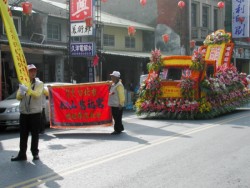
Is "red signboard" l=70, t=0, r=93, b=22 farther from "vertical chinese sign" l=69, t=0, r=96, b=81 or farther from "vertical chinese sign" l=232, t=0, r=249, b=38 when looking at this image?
"vertical chinese sign" l=232, t=0, r=249, b=38

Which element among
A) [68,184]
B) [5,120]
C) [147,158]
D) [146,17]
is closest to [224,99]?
[5,120]

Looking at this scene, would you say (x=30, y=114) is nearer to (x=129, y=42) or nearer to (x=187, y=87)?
(x=187, y=87)

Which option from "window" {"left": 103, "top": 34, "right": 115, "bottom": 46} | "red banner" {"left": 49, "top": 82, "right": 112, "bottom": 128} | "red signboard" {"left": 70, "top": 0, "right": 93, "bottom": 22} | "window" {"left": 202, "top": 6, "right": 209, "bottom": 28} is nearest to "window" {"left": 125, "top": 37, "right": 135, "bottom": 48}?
"window" {"left": 103, "top": 34, "right": 115, "bottom": 46}

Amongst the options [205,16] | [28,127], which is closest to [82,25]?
[28,127]

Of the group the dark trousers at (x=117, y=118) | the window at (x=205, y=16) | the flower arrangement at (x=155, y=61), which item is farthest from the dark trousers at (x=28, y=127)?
the window at (x=205, y=16)

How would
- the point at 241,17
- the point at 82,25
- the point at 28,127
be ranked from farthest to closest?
1. the point at 241,17
2. the point at 82,25
3. the point at 28,127

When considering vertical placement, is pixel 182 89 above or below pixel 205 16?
below

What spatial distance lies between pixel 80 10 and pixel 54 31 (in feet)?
15.7

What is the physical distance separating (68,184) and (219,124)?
8685 mm

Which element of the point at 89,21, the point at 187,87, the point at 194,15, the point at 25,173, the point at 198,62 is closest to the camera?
the point at 25,173

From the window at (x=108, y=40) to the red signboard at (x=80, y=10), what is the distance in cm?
894

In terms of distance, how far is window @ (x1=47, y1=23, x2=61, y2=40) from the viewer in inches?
974

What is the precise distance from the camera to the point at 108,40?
30359 millimetres

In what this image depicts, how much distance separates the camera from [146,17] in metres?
37.2
